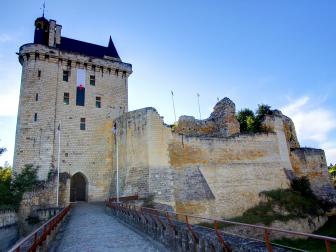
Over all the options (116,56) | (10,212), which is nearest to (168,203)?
(10,212)

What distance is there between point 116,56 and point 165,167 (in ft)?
44.4

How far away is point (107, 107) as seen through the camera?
882 inches

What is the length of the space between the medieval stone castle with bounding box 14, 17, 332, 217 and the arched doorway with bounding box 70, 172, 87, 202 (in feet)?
0.24

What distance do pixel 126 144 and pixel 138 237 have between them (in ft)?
34.7

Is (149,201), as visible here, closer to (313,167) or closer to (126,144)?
(126,144)

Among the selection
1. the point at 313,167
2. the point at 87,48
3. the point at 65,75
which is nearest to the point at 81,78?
the point at 65,75

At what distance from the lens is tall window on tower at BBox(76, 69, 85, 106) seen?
21500 millimetres

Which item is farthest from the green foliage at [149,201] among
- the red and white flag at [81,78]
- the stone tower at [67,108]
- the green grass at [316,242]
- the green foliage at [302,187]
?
the green foliage at [302,187]

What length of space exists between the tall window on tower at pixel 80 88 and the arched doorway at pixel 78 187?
18.5ft

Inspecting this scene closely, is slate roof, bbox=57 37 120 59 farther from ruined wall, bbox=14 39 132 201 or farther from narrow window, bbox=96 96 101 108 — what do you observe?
narrow window, bbox=96 96 101 108

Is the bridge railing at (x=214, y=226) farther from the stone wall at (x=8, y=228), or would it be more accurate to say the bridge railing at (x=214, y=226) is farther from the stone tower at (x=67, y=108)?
the stone tower at (x=67, y=108)

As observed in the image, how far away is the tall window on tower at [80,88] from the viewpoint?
21500 mm

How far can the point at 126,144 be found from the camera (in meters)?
18.2

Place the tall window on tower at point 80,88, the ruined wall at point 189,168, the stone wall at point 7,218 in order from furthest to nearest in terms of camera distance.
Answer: the tall window on tower at point 80,88 < the ruined wall at point 189,168 < the stone wall at point 7,218
